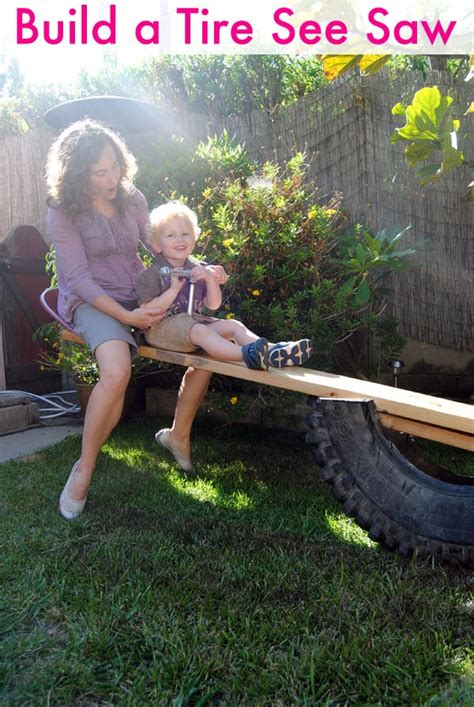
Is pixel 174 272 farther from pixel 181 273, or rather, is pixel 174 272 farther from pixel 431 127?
pixel 431 127

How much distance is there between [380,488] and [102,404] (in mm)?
1127

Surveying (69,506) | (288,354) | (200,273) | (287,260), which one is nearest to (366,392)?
(288,354)

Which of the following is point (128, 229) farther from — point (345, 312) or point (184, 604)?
point (184, 604)

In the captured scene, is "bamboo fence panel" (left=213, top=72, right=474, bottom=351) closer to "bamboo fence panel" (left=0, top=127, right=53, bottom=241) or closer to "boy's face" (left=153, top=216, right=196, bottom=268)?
"boy's face" (left=153, top=216, right=196, bottom=268)

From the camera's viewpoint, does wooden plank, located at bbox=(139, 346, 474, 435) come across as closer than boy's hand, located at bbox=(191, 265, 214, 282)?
Yes

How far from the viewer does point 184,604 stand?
188 cm

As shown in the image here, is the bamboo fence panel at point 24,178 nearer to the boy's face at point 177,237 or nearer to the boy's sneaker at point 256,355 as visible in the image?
the boy's face at point 177,237

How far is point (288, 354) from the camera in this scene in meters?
2.60

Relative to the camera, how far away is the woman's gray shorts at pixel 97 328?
8.96 ft

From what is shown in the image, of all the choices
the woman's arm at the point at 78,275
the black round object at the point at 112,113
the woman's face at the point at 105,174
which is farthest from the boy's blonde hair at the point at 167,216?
the black round object at the point at 112,113

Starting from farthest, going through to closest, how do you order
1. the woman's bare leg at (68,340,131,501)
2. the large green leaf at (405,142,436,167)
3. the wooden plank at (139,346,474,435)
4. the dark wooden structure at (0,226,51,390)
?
the dark wooden structure at (0,226,51,390) < the large green leaf at (405,142,436,167) < the woman's bare leg at (68,340,131,501) < the wooden plank at (139,346,474,435)

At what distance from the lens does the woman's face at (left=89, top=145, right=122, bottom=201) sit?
2865mm

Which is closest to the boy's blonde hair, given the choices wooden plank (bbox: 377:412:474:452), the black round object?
wooden plank (bbox: 377:412:474:452)

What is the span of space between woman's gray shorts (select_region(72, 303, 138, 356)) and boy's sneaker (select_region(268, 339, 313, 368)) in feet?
2.02
